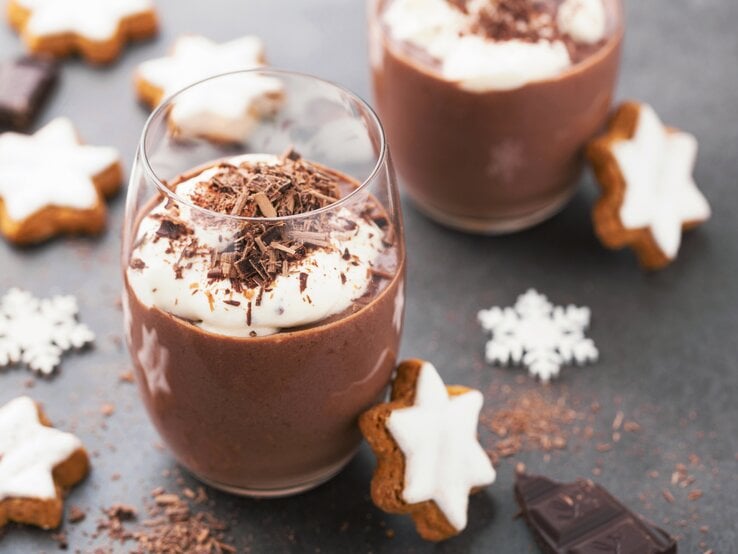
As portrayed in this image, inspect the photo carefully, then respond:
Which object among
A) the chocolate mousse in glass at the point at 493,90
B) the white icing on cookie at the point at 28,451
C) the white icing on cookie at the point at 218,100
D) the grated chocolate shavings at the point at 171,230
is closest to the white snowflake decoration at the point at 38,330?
the white icing on cookie at the point at 28,451

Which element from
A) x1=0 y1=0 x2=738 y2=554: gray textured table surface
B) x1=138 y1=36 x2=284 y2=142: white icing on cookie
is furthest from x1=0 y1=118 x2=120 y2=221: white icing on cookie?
x1=138 y1=36 x2=284 y2=142: white icing on cookie

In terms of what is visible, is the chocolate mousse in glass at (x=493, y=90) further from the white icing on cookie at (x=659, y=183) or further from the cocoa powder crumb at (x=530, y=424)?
the cocoa powder crumb at (x=530, y=424)

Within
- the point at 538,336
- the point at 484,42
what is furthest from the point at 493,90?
the point at 538,336

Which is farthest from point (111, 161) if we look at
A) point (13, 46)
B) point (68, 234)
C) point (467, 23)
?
point (467, 23)

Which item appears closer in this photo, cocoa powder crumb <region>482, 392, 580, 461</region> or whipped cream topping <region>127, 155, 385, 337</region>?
whipped cream topping <region>127, 155, 385, 337</region>

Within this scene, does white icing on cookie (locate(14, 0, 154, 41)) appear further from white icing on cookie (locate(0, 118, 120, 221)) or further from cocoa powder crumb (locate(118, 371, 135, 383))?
cocoa powder crumb (locate(118, 371, 135, 383))
